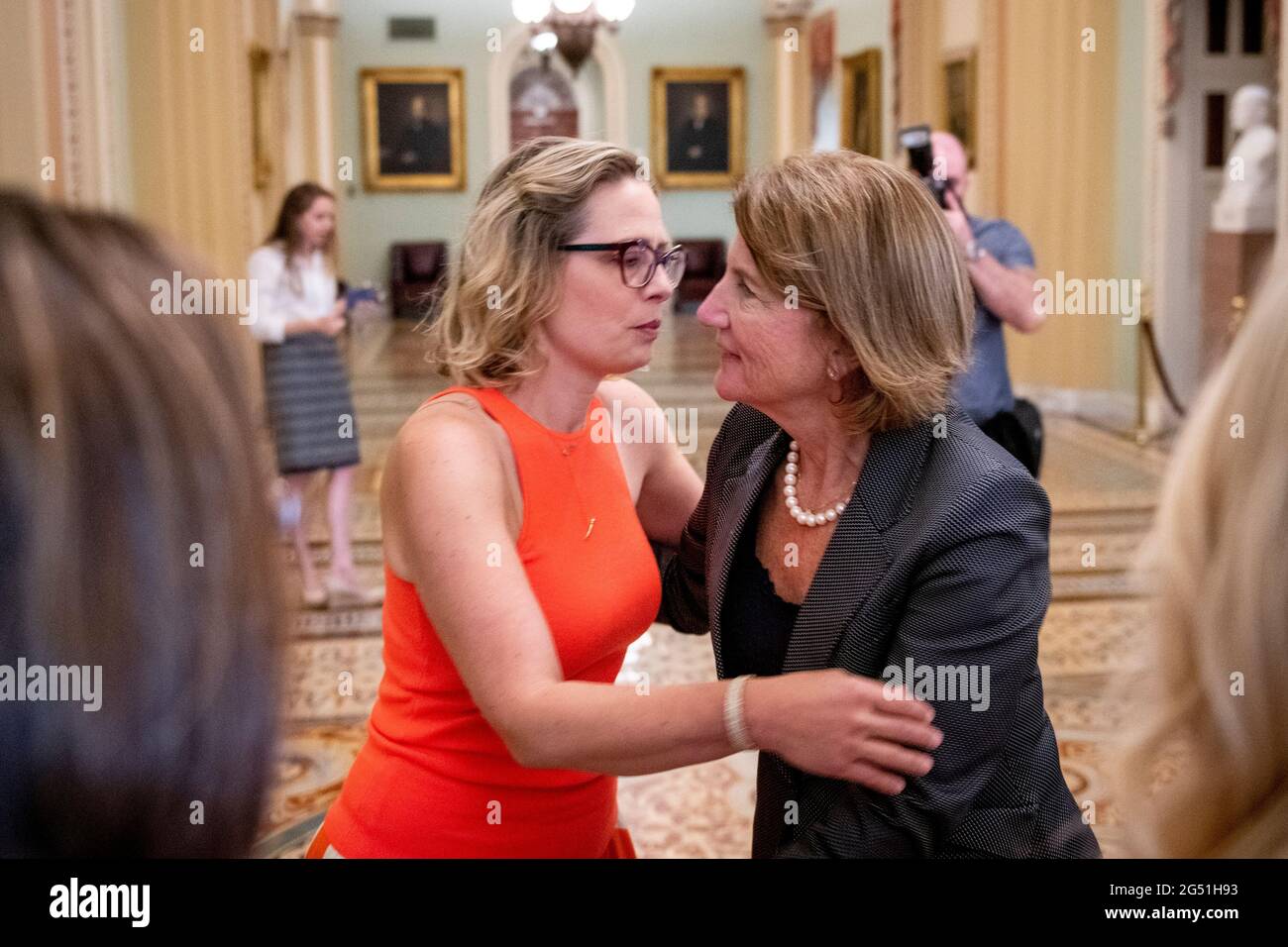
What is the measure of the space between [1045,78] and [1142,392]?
295 centimetres

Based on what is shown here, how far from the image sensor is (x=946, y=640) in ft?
4.91

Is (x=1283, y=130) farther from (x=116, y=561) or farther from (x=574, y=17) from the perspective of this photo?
(x=116, y=561)

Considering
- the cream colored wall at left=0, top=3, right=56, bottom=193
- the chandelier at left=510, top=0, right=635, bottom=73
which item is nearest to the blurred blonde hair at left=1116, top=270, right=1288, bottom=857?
the cream colored wall at left=0, top=3, right=56, bottom=193

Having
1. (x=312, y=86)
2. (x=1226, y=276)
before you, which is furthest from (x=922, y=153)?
(x=312, y=86)

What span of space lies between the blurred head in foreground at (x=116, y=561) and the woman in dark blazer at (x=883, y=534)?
0.80 metres

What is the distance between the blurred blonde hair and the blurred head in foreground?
0.57m

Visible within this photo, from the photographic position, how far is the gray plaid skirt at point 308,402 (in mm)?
5895

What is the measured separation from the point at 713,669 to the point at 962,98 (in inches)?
337

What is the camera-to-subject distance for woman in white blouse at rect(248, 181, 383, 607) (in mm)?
5805

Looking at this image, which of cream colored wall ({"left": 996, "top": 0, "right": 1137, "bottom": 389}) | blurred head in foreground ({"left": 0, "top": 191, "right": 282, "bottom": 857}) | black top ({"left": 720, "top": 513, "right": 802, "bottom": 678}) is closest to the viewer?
blurred head in foreground ({"left": 0, "top": 191, "right": 282, "bottom": 857})

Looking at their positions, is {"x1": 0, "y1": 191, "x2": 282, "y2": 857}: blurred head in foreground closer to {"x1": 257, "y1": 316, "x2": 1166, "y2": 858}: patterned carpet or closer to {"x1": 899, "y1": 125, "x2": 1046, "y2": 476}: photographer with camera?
{"x1": 257, "y1": 316, "x2": 1166, "y2": 858}: patterned carpet

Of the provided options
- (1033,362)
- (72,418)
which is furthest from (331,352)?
(1033,362)
